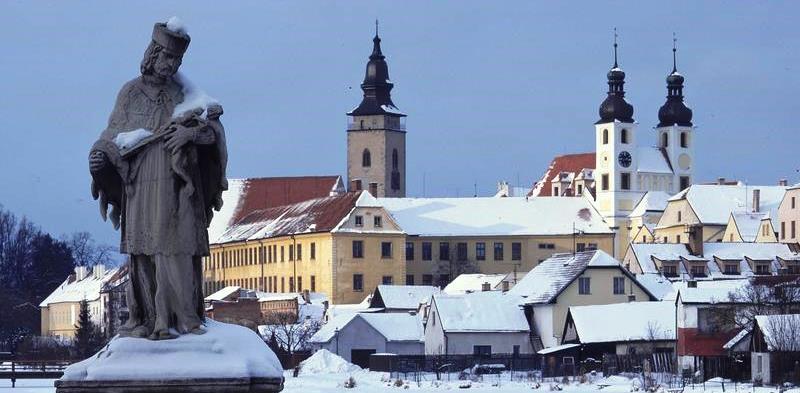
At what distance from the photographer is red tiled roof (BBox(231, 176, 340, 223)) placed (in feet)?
602

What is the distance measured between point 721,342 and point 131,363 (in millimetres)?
73824

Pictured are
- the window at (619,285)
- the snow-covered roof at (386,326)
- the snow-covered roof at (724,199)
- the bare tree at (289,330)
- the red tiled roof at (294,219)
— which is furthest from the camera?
the snow-covered roof at (724,199)

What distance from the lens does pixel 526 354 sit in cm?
9550

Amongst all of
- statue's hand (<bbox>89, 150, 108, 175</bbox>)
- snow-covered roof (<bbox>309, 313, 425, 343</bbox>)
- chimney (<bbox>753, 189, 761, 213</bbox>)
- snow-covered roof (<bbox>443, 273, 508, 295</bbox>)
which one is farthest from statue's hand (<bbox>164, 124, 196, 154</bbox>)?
chimney (<bbox>753, 189, 761, 213</bbox>)

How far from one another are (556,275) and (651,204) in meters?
85.2

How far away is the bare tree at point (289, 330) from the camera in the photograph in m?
109

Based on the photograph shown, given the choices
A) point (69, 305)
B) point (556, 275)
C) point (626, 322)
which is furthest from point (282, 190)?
point (626, 322)

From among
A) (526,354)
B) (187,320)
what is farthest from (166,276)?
(526,354)

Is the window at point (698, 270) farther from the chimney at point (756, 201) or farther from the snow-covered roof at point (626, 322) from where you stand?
the snow-covered roof at point (626, 322)

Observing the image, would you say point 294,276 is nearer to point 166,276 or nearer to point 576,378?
point 576,378

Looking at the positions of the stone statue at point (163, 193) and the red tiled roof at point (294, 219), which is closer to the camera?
the stone statue at point (163, 193)

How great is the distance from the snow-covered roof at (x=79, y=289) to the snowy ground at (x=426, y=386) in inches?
2979

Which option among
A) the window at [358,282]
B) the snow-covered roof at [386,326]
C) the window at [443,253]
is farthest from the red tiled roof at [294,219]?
the snow-covered roof at [386,326]

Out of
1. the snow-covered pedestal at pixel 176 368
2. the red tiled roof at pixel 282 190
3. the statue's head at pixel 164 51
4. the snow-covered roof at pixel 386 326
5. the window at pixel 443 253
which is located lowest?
the snow-covered roof at pixel 386 326
